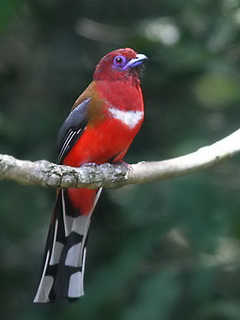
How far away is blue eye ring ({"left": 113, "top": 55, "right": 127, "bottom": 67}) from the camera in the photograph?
5.27m

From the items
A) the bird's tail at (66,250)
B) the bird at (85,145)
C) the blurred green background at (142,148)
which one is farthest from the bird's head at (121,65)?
the bird's tail at (66,250)

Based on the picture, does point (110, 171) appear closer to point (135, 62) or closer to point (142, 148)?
point (135, 62)

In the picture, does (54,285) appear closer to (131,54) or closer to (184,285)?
(184,285)

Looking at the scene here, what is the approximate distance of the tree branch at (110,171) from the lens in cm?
376

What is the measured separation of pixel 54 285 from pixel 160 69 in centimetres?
185

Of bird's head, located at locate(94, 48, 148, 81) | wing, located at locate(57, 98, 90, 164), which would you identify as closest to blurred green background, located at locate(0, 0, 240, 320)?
bird's head, located at locate(94, 48, 148, 81)

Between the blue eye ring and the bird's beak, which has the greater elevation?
the blue eye ring

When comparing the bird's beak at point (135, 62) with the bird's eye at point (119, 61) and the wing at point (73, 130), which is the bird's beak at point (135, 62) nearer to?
the bird's eye at point (119, 61)

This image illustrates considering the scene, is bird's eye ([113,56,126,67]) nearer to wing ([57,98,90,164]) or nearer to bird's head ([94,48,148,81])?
bird's head ([94,48,148,81])

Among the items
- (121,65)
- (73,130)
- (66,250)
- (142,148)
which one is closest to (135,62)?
(121,65)

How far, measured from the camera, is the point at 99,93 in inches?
201

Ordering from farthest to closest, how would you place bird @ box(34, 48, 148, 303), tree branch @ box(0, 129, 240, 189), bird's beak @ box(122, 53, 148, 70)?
bird's beak @ box(122, 53, 148, 70), bird @ box(34, 48, 148, 303), tree branch @ box(0, 129, 240, 189)

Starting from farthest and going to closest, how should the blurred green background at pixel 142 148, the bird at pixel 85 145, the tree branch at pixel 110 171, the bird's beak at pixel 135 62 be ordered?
the blurred green background at pixel 142 148 → the bird's beak at pixel 135 62 → the bird at pixel 85 145 → the tree branch at pixel 110 171

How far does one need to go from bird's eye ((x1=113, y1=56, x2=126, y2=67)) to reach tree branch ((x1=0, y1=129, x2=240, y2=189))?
0.91 m
